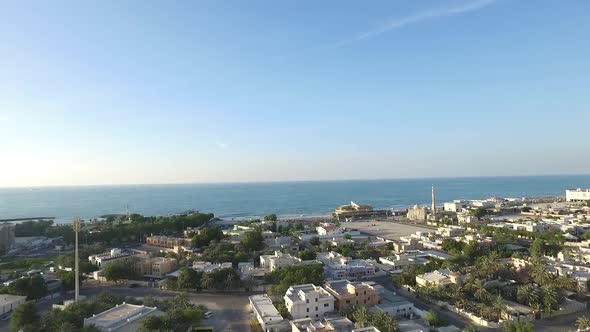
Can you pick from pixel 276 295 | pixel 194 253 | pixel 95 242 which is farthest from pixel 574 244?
pixel 95 242

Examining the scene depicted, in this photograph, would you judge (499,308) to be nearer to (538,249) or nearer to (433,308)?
(433,308)

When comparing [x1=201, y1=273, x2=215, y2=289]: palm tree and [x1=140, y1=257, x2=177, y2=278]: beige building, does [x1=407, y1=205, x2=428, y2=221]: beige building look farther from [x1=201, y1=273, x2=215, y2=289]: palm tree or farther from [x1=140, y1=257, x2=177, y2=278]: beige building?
[x1=201, y1=273, x2=215, y2=289]: palm tree

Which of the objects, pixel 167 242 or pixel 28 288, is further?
pixel 167 242

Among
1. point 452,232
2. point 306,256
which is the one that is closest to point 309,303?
point 306,256

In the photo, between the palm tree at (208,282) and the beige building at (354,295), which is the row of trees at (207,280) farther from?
the beige building at (354,295)

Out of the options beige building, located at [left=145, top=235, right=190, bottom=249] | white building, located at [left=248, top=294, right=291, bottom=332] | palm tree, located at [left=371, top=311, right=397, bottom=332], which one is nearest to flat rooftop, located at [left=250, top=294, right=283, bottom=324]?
white building, located at [left=248, top=294, right=291, bottom=332]

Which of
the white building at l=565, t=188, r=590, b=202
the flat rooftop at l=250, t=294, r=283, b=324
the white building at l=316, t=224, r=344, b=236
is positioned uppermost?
the white building at l=565, t=188, r=590, b=202
